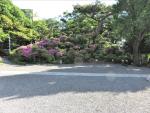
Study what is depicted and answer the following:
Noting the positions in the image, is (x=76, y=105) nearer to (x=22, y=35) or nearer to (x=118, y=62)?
(x=118, y=62)

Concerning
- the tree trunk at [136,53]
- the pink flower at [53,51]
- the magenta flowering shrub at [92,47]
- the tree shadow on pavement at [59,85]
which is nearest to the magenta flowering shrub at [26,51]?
the pink flower at [53,51]

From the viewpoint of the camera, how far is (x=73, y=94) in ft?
26.8

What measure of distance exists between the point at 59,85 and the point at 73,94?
1.20m

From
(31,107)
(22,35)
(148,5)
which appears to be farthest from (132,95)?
(22,35)

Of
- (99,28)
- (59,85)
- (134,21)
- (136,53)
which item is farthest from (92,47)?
(59,85)

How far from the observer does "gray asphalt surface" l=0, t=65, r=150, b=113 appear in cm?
691

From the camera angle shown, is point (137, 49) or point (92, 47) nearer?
point (137, 49)

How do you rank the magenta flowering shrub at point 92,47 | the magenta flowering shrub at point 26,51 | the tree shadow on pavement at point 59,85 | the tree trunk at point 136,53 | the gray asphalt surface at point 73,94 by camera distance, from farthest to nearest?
the magenta flowering shrub at point 92,47
the tree trunk at point 136,53
the magenta flowering shrub at point 26,51
the tree shadow on pavement at point 59,85
the gray asphalt surface at point 73,94

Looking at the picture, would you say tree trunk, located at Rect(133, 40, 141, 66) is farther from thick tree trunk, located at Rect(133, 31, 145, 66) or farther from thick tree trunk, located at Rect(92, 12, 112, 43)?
thick tree trunk, located at Rect(92, 12, 112, 43)

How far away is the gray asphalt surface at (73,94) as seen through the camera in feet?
22.7

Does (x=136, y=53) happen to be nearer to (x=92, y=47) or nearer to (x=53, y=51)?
(x=92, y=47)

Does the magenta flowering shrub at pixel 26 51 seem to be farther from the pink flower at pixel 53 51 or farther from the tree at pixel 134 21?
the tree at pixel 134 21

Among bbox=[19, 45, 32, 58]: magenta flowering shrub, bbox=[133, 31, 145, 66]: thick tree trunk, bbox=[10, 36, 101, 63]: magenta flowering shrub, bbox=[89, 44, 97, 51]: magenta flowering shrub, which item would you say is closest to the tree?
bbox=[133, 31, 145, 66]: thick tree trunk

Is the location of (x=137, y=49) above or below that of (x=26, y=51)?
above
